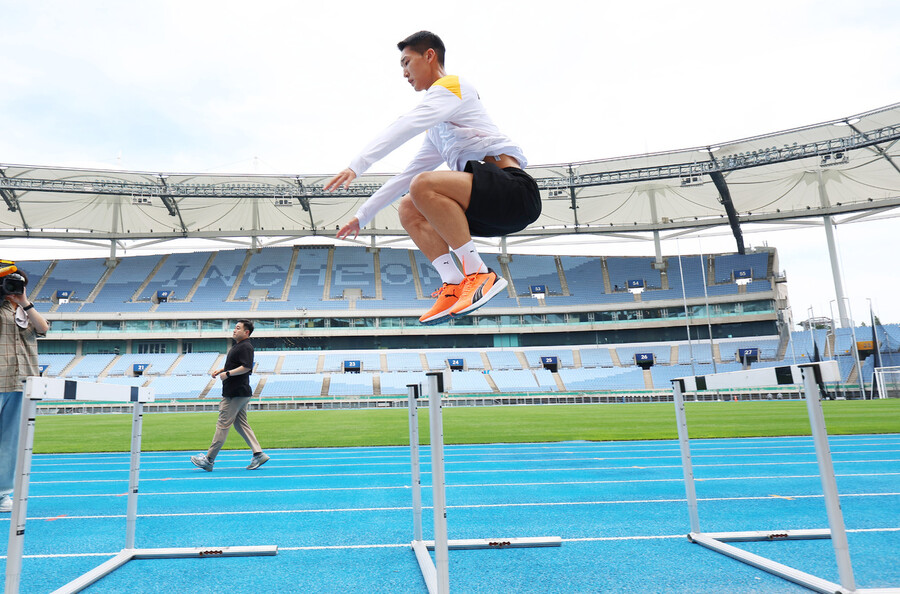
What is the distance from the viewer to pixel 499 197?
250 centimetres

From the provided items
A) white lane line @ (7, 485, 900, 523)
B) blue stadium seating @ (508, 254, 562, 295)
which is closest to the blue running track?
white lane line @ (7, 485, 900, 523)

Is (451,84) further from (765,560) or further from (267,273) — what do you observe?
(267,273)

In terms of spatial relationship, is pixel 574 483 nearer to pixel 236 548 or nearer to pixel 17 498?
pixel 236 548

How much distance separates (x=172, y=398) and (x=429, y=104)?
119 feet

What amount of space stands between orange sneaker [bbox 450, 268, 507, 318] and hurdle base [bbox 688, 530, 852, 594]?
106 inches

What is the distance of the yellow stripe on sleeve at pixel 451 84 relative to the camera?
2.38m

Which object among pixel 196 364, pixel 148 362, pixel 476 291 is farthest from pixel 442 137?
pixel 148 362

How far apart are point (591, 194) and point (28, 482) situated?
40.2 metres

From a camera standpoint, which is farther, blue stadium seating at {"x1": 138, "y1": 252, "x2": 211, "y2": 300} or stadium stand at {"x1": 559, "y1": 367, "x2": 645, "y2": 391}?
blue stadium seating at {"x1": 138, "y1": 252, "x2": 211, "y2": 300}

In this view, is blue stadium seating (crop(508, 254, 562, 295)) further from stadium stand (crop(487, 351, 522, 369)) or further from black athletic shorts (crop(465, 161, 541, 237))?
black athletic shorts (crop(465, 161, 541, 237))

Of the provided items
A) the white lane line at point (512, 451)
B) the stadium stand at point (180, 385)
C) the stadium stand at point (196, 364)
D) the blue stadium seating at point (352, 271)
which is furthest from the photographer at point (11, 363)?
the blue stadium seating at point (352, 271)

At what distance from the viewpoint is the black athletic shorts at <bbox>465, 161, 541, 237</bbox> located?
8.10 feet

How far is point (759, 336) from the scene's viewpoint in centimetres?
4069

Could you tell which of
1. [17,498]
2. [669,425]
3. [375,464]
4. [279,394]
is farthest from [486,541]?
[279,394]
